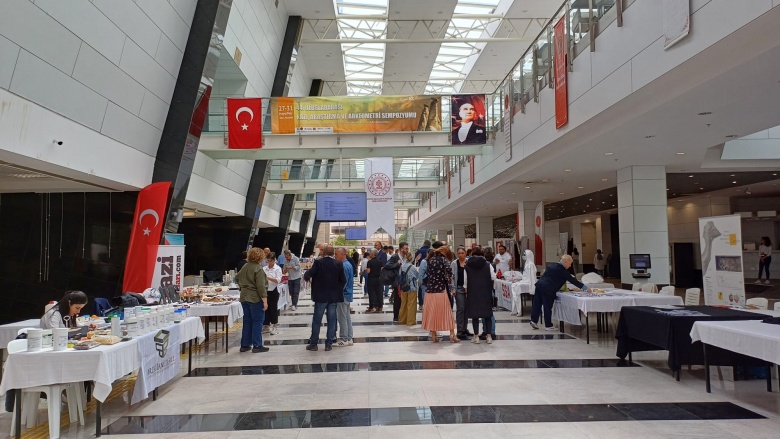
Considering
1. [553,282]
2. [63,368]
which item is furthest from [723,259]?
[63,368]

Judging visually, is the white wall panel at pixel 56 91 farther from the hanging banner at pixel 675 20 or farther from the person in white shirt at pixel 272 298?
the hanging banner at pixel 675 20

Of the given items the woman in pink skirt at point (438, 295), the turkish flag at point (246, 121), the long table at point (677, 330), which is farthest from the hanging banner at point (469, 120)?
the long table at point (677, 330)

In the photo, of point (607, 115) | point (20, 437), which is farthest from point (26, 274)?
point (607, 115)

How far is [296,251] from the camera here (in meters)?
41.6

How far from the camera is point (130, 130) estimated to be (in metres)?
9.80

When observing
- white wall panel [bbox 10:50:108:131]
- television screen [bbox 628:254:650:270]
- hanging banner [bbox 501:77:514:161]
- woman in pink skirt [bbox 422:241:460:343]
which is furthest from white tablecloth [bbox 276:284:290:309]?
television screen [bbox 628:254:650:270]

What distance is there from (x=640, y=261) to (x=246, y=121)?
34.7 feet

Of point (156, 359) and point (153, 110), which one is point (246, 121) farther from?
point (156, 359)

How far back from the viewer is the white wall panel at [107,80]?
7809mm

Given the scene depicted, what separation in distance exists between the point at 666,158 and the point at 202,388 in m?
10.9

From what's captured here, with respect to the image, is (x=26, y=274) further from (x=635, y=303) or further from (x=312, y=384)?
(x=635, y=303)

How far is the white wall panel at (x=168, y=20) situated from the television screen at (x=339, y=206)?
7.99 m

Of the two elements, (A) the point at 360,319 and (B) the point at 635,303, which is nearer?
(B) the point at 635,303

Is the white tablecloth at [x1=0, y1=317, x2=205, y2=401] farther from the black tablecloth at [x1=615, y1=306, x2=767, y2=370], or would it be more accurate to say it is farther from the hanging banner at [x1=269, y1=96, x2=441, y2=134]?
the hanging banner at [x1=269, y1=96, x2=441, y2=134]
